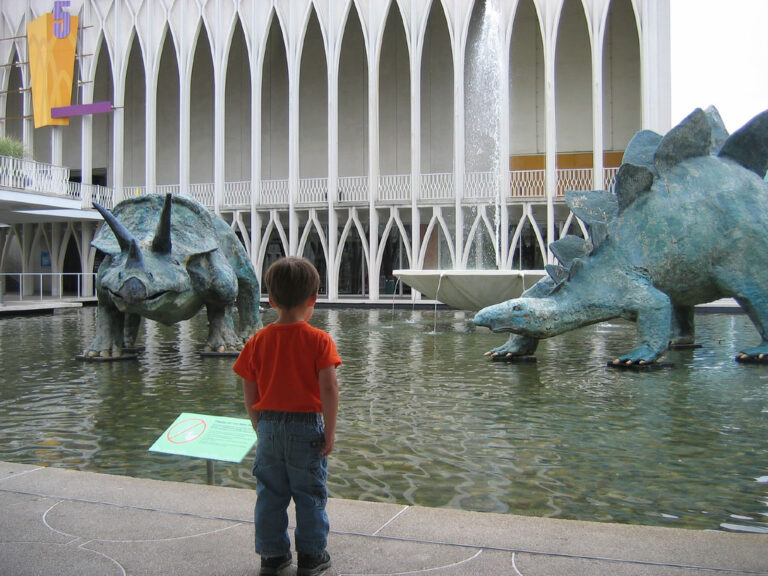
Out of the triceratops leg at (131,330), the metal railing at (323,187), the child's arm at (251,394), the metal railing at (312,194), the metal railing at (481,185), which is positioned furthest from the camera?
the metal railing at (312,194)

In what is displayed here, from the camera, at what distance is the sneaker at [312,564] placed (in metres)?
2.70

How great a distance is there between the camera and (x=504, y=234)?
76.5ft

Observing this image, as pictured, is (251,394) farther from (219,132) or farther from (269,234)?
(219,132)

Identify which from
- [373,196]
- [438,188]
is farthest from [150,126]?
[438,188]

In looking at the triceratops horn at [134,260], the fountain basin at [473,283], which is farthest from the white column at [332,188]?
the triceratops horn at [134,260]

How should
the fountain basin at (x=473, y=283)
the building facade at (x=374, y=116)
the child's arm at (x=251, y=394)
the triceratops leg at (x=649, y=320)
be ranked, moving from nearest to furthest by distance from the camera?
the child's arm at (x=251, y=394) → the triceratops leg at (x=649, y=320) → the fountain basin at (x=473, y=283) → the building facade at (x=374, y=116)

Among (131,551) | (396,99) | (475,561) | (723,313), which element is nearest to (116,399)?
(131,551)

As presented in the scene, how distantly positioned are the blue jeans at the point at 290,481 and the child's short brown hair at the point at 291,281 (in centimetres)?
43

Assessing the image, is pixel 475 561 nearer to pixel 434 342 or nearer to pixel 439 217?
pixel 434 342

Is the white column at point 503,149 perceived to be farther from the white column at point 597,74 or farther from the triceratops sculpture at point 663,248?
the triceratops sculpture at point 663,248

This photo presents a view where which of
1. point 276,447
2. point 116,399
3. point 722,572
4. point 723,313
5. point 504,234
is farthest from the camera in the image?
point 504,234

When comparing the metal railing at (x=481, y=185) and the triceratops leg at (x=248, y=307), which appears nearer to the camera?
the triceratops leg at (x=248, y=307)

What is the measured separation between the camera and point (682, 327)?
10781 mm

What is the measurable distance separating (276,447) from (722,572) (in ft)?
5.34
